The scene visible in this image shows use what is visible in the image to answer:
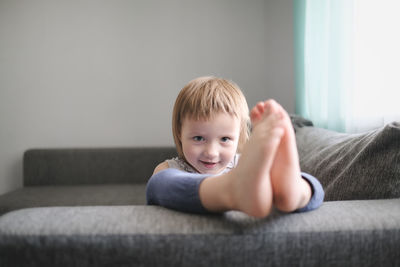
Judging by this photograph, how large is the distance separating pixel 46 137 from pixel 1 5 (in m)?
1.08

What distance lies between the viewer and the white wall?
2.62 metres

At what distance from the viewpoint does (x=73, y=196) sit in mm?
1982

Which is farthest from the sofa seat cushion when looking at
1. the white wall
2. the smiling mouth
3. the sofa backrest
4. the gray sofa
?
the gray sofa

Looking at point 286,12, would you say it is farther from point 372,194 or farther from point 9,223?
point 9,223

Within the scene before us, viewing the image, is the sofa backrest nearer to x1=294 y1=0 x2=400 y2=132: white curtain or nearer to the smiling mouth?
x1=294 y1=0 x2=400 y2=132: white curtain

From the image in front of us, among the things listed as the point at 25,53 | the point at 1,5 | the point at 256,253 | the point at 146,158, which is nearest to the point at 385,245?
the point at 256,253

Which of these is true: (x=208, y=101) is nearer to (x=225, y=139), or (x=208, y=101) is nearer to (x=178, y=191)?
(x=225, y=139)

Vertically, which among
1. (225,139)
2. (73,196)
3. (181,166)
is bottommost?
(73,196)

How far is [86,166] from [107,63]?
83 centimetres

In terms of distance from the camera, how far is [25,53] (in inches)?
104

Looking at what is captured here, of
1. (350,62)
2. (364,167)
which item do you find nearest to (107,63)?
(350,62)

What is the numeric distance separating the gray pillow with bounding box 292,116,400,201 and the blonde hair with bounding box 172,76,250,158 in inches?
12.0

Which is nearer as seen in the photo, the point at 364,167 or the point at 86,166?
the point at 364,167

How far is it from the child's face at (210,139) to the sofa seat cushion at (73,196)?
3.54 feet
